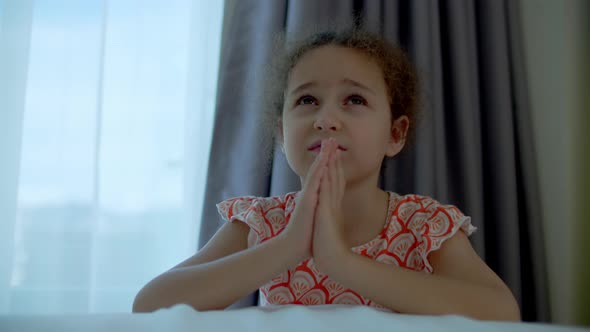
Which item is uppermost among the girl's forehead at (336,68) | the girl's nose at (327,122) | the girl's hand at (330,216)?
the girl's forehead at (336,68)

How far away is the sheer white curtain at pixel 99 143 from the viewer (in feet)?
4.22

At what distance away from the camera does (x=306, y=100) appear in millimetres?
995

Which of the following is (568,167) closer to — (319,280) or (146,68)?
(319,280)

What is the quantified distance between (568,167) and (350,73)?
757 mm

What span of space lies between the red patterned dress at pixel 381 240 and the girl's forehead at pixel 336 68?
0.26 metres

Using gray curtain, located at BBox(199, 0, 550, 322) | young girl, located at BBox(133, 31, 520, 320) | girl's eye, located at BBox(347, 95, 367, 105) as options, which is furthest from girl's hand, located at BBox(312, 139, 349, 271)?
gray curtain, located at BBox(199, 0, 550, 322)

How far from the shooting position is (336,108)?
3.05ft

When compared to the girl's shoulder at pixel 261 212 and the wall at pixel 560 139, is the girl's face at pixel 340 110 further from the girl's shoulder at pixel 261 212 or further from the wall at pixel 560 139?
the wall at pixel 560 139

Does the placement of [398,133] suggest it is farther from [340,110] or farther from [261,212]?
[261,212]

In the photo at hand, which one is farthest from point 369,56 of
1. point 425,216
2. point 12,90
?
point 12,90

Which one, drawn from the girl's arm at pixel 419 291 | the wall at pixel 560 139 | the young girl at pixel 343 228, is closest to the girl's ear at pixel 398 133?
the young girl at pixel 343 228

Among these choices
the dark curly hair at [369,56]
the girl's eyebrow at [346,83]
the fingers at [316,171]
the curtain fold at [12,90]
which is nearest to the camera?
the fingers at [316,171]

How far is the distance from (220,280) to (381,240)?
0.36 m

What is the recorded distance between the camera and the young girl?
2.45ft
